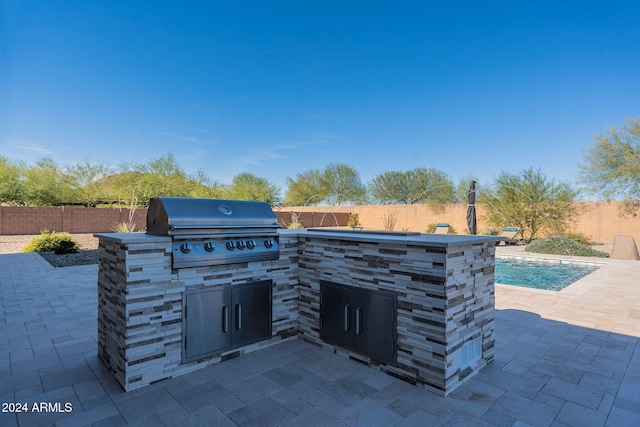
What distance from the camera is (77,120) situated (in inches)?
567

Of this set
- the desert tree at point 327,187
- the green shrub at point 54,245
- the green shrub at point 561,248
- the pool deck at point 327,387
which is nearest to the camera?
the pool deck at point 327,387

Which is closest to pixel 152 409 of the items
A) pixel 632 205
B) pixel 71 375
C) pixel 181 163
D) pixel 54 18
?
pixel 71 375

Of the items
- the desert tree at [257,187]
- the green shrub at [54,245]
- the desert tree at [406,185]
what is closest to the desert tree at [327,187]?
the desert tree at [406,185]

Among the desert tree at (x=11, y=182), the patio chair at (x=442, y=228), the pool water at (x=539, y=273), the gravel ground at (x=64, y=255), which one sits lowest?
the pool water at (x=539, y=273)

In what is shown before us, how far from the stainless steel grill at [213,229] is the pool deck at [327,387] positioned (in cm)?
89

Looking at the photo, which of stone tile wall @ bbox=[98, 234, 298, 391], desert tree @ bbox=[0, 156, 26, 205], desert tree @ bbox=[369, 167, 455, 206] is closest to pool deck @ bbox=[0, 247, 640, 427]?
stone tile wall @ bbox=[98, 234, 298, 391]

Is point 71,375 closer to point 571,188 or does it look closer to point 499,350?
point 499,350

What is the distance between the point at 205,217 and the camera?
2.55 m

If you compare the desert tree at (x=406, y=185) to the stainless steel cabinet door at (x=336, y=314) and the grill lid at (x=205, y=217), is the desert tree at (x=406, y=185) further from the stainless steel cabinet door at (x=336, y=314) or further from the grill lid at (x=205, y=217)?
the grill lid at (x=205, y=217)

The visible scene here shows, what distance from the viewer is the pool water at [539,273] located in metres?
6.90

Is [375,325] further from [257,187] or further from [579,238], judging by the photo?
[257,187]

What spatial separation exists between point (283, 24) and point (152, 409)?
11474mm

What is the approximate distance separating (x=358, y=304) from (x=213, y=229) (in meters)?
1.33

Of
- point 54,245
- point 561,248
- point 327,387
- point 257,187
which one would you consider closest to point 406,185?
point 257,187
